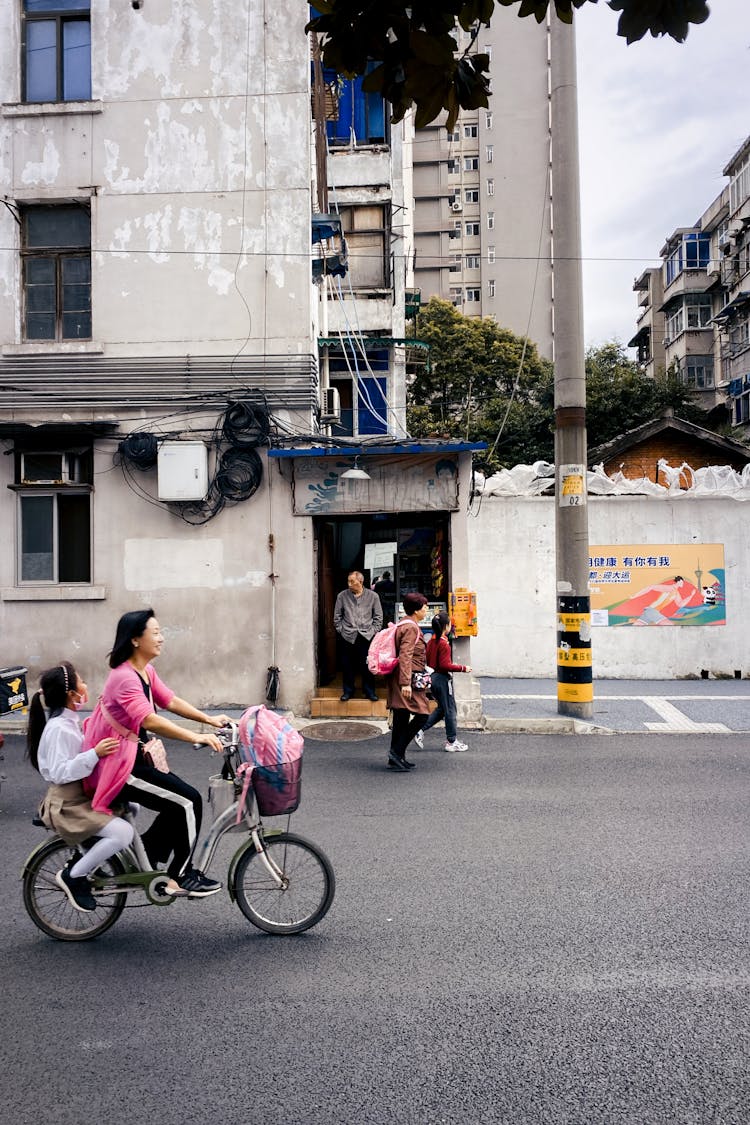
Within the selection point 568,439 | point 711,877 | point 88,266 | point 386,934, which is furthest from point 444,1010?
point 88,266

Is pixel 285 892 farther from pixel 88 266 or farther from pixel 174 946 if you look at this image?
pixel 88 266

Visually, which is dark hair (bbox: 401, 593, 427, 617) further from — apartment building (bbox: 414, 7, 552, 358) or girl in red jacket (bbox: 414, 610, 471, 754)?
apartment building (bbox: 414, 7, 552, 358)

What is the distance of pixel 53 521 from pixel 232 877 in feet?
30.7

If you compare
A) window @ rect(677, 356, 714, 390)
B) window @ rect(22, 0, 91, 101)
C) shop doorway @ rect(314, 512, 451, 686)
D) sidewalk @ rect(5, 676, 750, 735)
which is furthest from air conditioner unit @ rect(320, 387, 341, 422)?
window @ rect(677, 356, 714, 390)

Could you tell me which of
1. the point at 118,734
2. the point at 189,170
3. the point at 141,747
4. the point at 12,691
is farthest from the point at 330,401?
the point at 118,734

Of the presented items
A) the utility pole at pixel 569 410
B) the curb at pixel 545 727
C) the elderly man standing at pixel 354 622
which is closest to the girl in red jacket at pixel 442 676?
the curb at pixel 545 727

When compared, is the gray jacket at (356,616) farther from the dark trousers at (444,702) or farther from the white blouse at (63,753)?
the white blouse at (63,753)

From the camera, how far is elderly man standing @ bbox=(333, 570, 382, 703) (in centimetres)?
1244

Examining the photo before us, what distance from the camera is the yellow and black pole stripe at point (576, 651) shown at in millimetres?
11898

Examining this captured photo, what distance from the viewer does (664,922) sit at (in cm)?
507

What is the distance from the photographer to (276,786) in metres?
4.82

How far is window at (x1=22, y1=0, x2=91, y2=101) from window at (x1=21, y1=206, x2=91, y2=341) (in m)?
1.68

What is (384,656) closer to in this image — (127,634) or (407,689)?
(407,689)

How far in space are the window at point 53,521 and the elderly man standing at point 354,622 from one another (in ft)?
12.6
